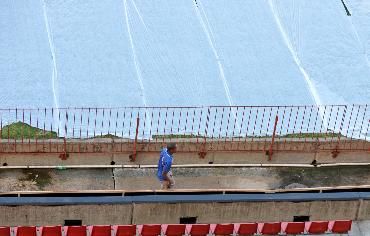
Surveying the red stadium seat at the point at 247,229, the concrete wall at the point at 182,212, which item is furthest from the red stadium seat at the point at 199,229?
the red stadium seat at the point at 247,229

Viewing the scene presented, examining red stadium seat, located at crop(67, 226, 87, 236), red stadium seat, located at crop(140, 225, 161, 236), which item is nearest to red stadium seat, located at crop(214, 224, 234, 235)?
red stadium seat, located at crop(140, 225, 161, 236)

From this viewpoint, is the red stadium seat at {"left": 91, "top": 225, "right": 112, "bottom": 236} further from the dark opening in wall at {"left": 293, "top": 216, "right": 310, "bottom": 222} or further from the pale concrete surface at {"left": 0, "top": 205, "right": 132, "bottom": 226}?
the dark opening in wall at {"left": 293, "top": 216, "right": 310, "bottom": 222}

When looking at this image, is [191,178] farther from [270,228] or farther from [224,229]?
[270,228]

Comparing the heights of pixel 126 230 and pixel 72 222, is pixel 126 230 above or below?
below

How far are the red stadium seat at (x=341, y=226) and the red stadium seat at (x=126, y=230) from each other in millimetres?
3613

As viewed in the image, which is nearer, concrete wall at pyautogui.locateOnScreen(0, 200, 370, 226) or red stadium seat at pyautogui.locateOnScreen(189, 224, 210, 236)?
concrete wall at pyautogui.locateOnScreen(0, 200, 370, 226)

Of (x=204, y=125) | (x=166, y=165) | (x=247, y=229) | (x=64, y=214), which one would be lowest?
(x=247, y=229)

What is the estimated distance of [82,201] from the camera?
1338 centimetres

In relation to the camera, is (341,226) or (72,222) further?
(341,226)

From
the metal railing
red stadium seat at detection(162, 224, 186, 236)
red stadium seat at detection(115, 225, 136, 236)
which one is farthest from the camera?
the metal railing

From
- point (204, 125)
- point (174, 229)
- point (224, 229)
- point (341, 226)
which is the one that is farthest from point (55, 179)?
point (341, 226)

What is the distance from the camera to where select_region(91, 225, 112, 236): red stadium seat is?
44.6 ft

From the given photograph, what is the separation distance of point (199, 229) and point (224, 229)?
17.8 inches

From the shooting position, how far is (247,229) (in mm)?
14102
